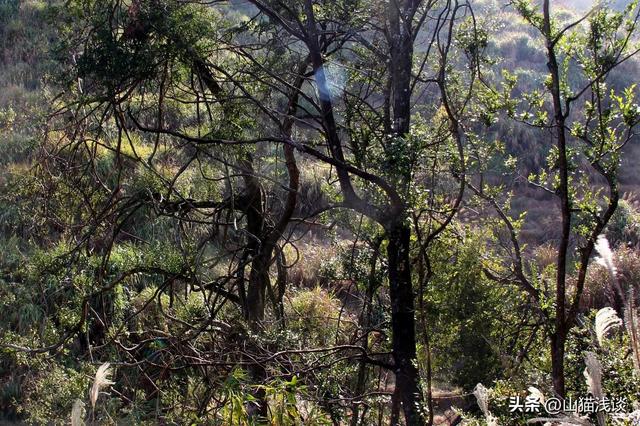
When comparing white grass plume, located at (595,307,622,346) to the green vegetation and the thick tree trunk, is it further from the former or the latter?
the thick tree trunk

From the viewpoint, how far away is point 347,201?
4910mm

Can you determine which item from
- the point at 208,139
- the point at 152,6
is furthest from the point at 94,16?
the point at 208,139

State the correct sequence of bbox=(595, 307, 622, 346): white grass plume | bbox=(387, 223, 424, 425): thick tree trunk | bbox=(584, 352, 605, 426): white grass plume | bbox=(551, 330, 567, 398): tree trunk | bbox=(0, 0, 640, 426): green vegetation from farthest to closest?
1. bbox=(387, 223, 424, 425): thick tree trunk
2. bbox=(0, 0, 640, 426): green vegetation
3. bbox=(551, 330, 567, 398): tree trunk
4. bbox=(595, 307, 622, 346): white grass plume
5. bbox=(584, 352, 605, 426): white grass plume

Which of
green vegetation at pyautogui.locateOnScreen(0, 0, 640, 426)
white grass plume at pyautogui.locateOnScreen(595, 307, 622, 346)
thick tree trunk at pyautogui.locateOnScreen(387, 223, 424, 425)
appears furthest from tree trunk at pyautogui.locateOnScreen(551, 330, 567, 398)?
white grass plume at pyautogui.locateOnScreen(595, 307, 622, 346)

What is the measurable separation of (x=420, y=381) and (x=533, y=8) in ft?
7.88

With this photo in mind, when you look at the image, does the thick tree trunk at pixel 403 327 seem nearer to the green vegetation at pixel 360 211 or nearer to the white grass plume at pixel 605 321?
the green vegetation at pixel 360 211

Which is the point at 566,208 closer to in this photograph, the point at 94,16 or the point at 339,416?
the point at 339,416

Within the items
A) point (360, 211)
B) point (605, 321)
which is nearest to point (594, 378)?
point (605, 321)

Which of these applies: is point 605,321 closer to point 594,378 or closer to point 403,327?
point 594,378

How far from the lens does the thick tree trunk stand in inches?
188

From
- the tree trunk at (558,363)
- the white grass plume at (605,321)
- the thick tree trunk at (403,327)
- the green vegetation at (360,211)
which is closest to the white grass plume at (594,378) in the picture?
the green vegetation at (360,211)

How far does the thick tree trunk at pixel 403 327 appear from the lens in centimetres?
478

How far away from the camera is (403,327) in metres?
4.93

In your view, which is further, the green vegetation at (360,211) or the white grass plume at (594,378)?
the green vegetation at (360,211)
